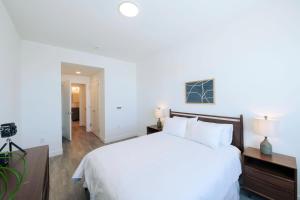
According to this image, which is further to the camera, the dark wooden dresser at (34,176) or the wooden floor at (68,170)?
the wooden floor at (68,170)

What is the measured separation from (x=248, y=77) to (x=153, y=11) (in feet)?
6.01

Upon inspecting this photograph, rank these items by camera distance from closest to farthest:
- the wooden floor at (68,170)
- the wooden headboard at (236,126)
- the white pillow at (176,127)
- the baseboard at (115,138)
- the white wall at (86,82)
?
1. the wooden floor at (68,170)
2. the wooden headboard at (236,126)
3. the white pillow at (176,127)
4. the baseboard at (115,138)
5. the white wall at (86,82)

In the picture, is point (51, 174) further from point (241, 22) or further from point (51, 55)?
point (241, 22)

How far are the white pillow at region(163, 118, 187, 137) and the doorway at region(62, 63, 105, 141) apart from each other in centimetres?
232

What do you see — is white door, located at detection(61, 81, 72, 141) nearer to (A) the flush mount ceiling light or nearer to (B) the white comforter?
(B) the white comforter

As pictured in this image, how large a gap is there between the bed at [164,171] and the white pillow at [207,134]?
97mm

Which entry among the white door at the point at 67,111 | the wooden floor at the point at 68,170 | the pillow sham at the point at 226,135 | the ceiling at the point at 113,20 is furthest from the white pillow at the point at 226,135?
the white door at the point at 67,111

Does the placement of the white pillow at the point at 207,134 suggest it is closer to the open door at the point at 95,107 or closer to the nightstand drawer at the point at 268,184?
the nightstand drawer at the point at 268,184

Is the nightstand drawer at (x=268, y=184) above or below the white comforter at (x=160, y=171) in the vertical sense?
below

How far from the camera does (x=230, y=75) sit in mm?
2381

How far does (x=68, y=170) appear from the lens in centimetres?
263

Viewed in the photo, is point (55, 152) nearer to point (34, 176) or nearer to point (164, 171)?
point (34, 176)

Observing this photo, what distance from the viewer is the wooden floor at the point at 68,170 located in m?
1.96

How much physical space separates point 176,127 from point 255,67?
1658 mm
